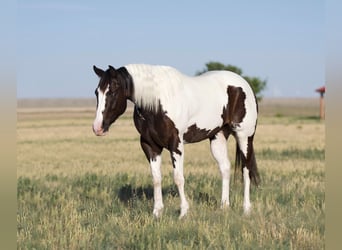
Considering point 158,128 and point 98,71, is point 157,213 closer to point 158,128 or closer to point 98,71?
point 158,128

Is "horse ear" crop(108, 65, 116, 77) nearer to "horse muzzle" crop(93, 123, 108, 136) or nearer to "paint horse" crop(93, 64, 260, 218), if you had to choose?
"paint horse" crop(93, 64, 260, 218)

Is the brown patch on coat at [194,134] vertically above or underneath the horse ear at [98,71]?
underneath

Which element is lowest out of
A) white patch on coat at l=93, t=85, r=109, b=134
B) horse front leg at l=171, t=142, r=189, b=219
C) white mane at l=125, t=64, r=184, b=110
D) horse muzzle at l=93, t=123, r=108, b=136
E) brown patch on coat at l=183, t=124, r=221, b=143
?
horse front leg at l=171, t=142, r=189, b=219

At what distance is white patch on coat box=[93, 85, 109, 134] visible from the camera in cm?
645

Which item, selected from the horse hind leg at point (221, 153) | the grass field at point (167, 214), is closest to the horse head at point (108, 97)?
the grass field at point (167, 214)

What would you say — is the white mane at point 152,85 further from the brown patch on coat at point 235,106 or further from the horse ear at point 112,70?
the brown patch on coat at point 235,106

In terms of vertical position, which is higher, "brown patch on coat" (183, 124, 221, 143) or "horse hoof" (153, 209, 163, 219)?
"brown patch on coat" (183, 124, 221, 143)

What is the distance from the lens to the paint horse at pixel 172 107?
6660 millimetres

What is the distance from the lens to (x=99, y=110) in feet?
21.3

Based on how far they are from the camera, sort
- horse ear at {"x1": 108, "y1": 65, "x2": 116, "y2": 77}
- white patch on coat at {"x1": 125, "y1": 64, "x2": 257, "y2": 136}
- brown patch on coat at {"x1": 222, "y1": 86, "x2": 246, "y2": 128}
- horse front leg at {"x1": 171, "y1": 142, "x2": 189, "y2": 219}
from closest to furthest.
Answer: horse ear at {"x1": 108, "y1": 65, "x2": 116, "y2": 77}
white patch on coat at {"x1": 125, "y1": 64, "x2": 257, "y2": 136}
horse front leg at {"x1": 171, "y1": 142, "x2": 189, "y2": 219}
brown patch on coat at {"x1": 222, "y1": 86, "x2": 246, "y2": 128}

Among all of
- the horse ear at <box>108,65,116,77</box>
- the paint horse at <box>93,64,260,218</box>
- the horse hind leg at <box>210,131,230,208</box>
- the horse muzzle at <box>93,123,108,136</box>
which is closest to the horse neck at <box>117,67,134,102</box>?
the paint horse at <box>93,64,260,218</box>

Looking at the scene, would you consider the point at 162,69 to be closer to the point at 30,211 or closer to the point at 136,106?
Answer: the point at 136,106

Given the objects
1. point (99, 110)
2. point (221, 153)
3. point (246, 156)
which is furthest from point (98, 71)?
point (246, 156)
